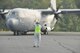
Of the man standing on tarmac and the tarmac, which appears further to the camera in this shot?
the man standing on tarmac

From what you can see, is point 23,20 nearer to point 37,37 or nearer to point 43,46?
point 43,46

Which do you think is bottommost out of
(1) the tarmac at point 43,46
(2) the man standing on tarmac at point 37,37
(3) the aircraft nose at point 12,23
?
→ (1) the tarmac at point 43,46

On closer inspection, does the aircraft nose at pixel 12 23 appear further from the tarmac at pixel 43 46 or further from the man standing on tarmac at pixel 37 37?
the man standing on tarmac at pixel 37 37

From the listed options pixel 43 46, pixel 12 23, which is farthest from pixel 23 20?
pixel 43 46

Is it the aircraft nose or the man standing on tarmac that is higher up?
the aircraft nose

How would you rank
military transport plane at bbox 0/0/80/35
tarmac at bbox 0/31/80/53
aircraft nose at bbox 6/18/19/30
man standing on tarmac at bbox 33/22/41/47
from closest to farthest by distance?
1. tarmac at bbox 0/31/80/53
2. man standing on tarmac at bbox 33/22/41/47
3. aircraft nose at bbox 6/18/19/30
4. military transport plane at bbox 0/0/80/35

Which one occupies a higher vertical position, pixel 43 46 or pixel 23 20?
pixel 23 20

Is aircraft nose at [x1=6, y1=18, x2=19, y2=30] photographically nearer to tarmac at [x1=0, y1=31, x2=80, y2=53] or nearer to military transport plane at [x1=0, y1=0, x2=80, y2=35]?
military transport plane at [x1=0, y1=0, x2=80, y2=35]

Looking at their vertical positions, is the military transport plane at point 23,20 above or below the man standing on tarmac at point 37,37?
above

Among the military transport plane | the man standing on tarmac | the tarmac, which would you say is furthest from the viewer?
the military transport plane

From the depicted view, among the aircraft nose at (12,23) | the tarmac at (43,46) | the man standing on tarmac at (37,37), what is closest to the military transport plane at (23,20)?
the aircraft nose at (12,23)

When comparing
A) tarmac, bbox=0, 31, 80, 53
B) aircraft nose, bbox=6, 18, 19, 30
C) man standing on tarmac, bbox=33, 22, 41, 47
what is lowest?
tarmac, bbox=0, 31, 80, 53

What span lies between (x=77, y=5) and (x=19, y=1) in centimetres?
1372

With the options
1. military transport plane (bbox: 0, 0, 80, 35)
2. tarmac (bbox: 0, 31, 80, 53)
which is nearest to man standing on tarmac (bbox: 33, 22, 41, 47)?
tarmac (bbox: 0, 31, 80, 53)
